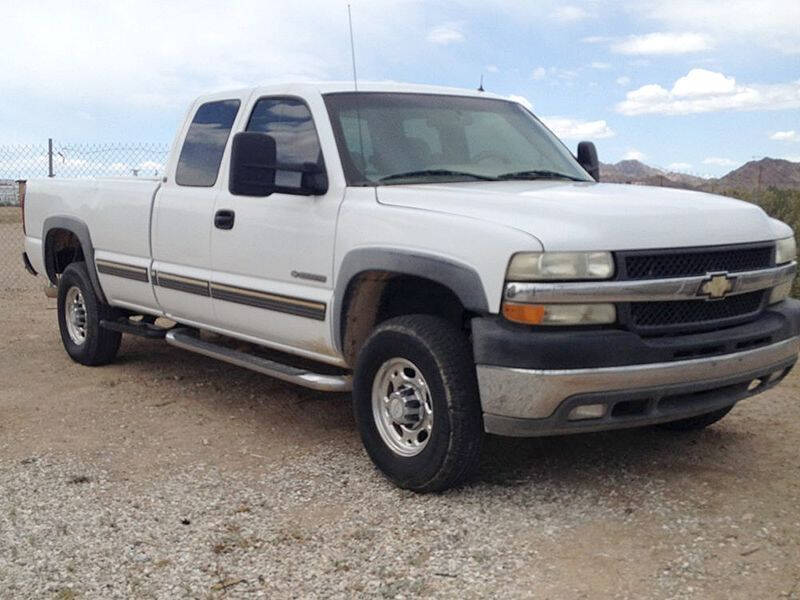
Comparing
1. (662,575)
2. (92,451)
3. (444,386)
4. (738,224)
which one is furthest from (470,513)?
(92,451)

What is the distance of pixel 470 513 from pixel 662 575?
3.23 feet

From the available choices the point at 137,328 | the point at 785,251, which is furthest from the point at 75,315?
the point at 785,251

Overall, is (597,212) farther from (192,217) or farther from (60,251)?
(60,251)

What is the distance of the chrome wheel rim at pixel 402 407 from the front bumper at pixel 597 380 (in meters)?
0.44

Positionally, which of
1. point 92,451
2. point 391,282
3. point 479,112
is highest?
point 479,112

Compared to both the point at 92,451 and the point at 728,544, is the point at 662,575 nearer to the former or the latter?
the point at 728,544

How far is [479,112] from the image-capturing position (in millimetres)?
6121

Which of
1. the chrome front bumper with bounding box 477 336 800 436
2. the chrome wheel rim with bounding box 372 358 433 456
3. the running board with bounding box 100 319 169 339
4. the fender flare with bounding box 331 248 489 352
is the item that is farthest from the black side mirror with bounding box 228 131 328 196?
the running board with bounding box 100 319 169 339

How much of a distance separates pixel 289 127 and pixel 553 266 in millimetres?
2261

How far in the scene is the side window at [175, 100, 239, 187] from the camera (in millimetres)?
6430

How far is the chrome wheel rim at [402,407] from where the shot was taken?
15.8ft

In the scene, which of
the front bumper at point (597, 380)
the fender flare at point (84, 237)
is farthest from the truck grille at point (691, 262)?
the fender flare at point (84, 237)

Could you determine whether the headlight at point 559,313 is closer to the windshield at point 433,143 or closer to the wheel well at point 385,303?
the wheel well at point 385,303

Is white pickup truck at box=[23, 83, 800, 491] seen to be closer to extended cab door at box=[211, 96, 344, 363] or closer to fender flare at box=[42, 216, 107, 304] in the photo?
extended cab door at box=[211, 96, 344, 363]
